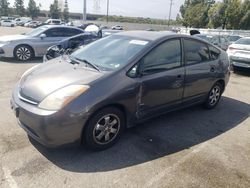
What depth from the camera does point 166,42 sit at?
14.3 feet

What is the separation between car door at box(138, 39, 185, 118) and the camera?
3.98m

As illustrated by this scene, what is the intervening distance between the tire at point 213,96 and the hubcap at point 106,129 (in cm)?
255

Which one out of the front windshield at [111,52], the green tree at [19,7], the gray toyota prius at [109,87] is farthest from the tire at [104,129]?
the green tree at [19,7]

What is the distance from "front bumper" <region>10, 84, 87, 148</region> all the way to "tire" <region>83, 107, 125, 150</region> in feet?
0.47

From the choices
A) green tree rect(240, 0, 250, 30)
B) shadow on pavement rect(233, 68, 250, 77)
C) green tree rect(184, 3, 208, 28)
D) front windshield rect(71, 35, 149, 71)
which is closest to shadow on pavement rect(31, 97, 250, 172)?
front windshield rect(71, 35, 149, 71)

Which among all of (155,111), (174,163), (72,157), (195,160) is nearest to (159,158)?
(174,163)

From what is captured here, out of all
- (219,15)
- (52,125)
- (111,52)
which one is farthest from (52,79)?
(219,15)

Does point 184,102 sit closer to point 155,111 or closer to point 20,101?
point 155,111

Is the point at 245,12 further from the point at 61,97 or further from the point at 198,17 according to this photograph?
the point at 61,97

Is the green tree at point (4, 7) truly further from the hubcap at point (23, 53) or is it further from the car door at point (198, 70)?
the car door at point (198, 70)

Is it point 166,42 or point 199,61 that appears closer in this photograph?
point 166,42

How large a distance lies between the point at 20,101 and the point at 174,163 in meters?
2.18

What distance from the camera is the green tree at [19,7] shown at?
3246 inches

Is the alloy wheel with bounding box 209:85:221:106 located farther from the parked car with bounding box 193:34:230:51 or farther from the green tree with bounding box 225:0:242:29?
the green tree with bounding box 225:0:242:29
